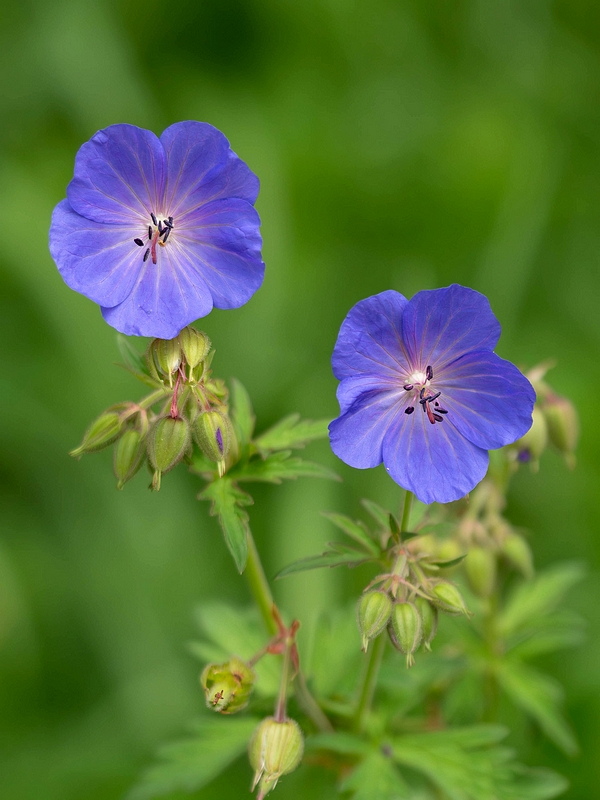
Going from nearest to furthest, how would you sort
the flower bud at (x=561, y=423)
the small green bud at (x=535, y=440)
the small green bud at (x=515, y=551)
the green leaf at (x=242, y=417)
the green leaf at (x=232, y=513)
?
the green leaf at (x=232, y=513) → the green leaf at (x=242, y=417) → the small green bud at (x=535, y=440) → the flower bud at (x=561, y=423) → the small green bud at (x=515, y=551)

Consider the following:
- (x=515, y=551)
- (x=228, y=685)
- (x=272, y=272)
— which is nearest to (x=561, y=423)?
(x=515, y=551)

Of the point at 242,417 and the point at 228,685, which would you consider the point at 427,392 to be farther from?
the point at 228,685

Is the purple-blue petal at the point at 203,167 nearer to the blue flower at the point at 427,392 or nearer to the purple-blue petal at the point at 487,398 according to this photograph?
the blue flower at the point at 427,392

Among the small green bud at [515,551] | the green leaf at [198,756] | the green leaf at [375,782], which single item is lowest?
the green leaf at [375,782]

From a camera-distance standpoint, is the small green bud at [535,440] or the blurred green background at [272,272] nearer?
the small green bud at [535,440]

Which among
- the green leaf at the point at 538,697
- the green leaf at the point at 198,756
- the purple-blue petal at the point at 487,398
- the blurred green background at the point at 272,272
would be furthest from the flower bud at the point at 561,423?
the blurred green background at the point at 272,272

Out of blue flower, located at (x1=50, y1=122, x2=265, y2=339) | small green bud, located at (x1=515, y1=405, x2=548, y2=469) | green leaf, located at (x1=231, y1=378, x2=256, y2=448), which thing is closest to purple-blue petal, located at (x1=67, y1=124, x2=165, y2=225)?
blue flower, located at (x1=50, y1=122, x2=265, y2=339)

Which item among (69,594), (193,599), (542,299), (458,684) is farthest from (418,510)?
(542,299)

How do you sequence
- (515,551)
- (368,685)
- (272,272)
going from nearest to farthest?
1. (368,685)
2. (515,551)
3. (272,272)

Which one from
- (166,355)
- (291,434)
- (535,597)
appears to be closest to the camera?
(166,355)
